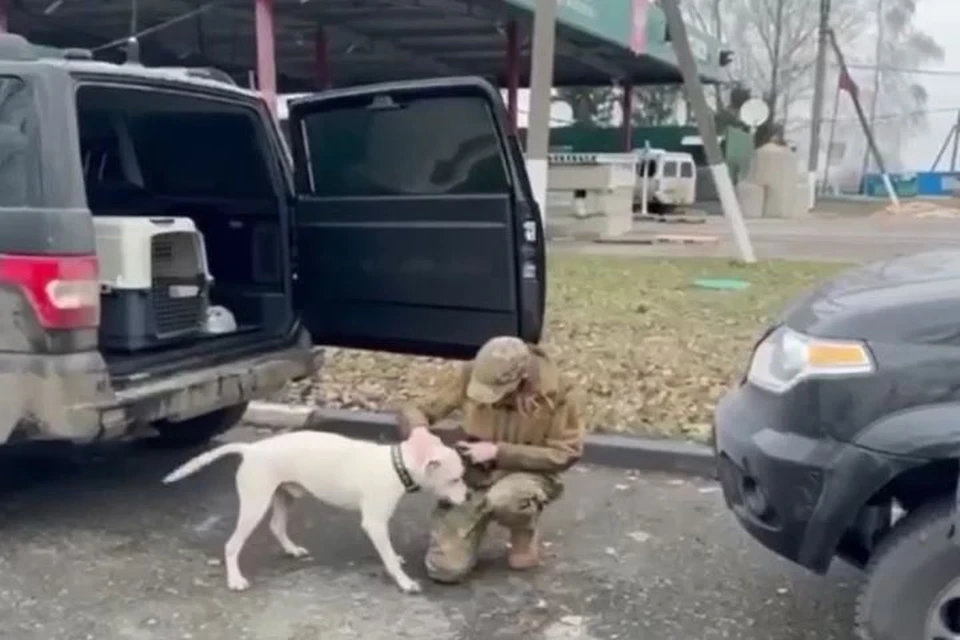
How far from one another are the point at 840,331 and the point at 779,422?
0.29 m

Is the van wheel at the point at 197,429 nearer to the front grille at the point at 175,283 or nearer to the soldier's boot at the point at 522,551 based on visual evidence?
the front grille at the point at 175,283

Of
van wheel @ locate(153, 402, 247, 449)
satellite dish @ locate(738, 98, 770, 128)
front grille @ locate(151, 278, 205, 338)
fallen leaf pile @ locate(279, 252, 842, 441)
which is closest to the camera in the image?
front grille @ locate(151, 278, 205, 338)

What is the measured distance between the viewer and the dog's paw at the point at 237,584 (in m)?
4.38

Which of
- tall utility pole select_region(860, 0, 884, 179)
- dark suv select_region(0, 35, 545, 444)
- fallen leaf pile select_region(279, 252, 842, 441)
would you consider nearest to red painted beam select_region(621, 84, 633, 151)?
fallen leaf pile select_region(279, 252, 842, 441)

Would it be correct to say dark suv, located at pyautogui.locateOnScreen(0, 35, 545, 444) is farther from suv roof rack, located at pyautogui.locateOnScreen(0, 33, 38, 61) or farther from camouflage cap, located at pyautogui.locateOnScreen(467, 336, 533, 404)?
camouflage cap, located at pyautogui.locateOnScreen(467, 336, 533, 404)

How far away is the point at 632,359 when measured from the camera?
7520 millimetres

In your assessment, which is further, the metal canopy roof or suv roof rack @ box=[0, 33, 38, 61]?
the metal canopy roof

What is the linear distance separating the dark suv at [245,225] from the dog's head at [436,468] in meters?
1.13

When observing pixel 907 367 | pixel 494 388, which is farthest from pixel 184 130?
pixel 907 367

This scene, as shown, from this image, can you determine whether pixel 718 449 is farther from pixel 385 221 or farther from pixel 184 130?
pixel 184 130

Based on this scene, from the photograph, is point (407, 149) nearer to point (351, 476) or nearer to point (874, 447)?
point (351, 476)

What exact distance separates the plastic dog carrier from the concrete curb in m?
1.12

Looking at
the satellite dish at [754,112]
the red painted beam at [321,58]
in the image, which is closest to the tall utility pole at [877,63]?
the satellite dish at [754,112]

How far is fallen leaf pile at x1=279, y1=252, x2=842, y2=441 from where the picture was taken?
653cm
